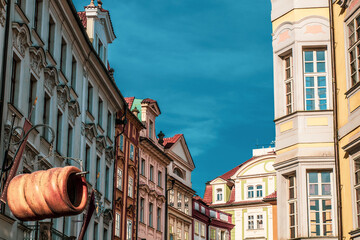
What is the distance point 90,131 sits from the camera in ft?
105

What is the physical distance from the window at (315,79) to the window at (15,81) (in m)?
8.57

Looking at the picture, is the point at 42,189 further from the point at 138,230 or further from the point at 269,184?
the point at 269,184

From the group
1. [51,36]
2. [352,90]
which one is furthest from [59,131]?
[352,90]

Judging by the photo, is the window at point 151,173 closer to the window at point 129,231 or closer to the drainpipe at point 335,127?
the window at point 129,231

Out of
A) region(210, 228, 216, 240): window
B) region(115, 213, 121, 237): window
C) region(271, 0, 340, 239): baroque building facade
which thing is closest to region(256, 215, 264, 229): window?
region(210, 228, 216, 240): window

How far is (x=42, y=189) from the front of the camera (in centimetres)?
666

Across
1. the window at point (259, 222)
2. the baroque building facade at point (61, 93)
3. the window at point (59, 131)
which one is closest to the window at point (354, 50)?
the baroque building facade at point (61, 93)

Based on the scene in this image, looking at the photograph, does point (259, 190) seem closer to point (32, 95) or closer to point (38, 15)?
point (38, 15)

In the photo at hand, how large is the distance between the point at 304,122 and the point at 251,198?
53.7 meters

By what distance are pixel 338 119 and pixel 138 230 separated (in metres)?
27.6

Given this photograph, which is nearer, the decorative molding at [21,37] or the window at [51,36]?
the decorative molding at [21,37]

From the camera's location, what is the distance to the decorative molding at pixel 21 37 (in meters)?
20.8

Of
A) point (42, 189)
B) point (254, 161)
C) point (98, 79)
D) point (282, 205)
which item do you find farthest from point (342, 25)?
point (254, 161)

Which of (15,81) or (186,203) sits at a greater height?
(186,203)
